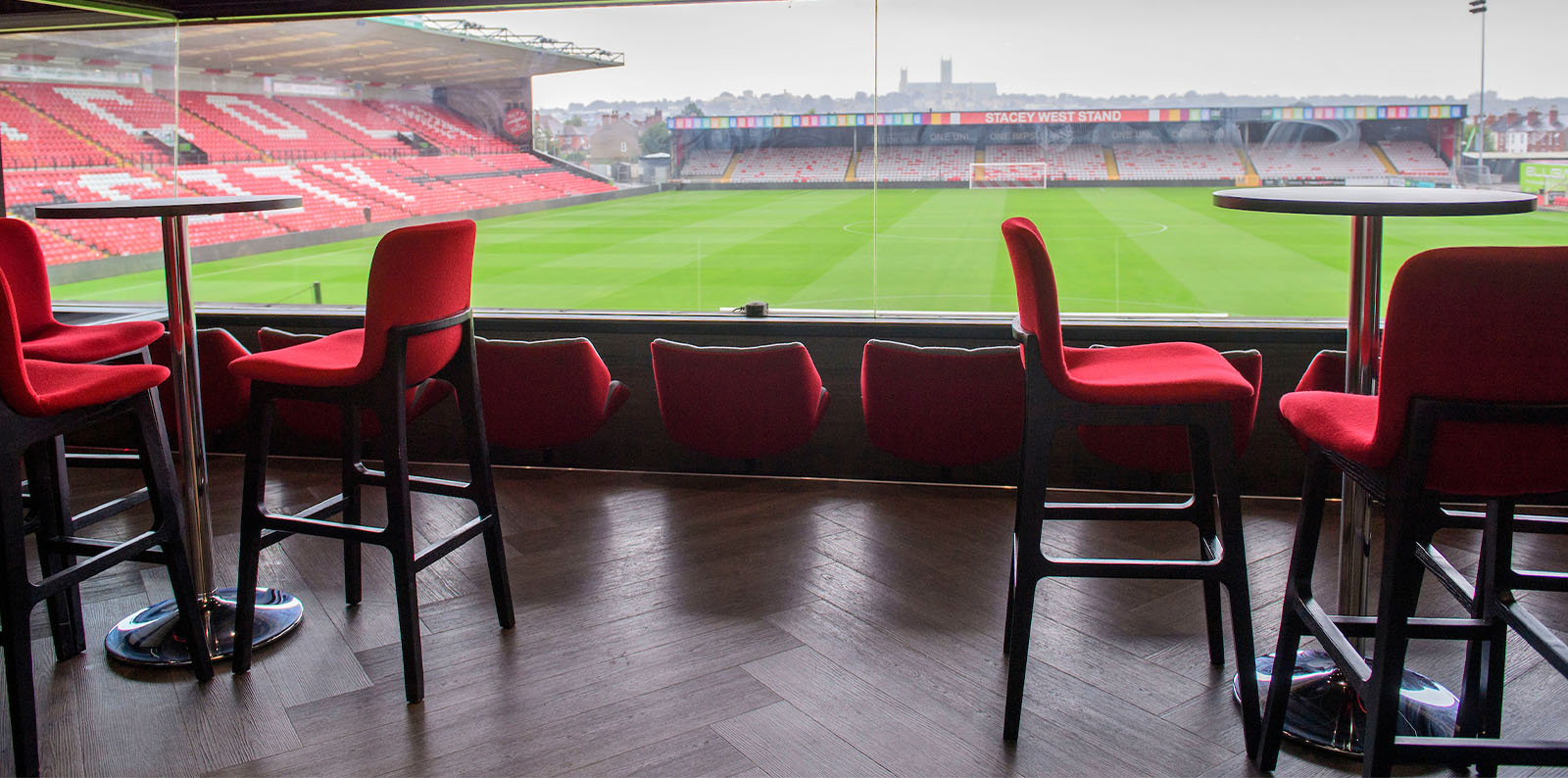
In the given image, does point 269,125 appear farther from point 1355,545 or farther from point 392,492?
point 1355,545

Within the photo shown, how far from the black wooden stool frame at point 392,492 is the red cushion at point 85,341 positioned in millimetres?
975

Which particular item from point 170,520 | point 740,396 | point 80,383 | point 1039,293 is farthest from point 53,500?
point 1039,293

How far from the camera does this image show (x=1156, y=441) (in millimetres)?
3812

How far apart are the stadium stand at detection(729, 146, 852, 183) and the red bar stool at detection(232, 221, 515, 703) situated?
3415mm

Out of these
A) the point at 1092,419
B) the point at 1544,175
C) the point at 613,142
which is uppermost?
the point at 613,142

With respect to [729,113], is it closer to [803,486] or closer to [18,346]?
[803,486]

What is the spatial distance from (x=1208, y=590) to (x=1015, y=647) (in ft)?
2.38

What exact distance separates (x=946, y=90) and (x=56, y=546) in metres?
4.48

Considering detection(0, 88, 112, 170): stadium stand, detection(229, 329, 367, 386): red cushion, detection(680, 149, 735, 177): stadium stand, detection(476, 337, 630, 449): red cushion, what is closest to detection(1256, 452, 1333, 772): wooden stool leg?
detection(229, 329, 367, 386): red cushion

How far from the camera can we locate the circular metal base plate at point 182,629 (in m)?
2.86

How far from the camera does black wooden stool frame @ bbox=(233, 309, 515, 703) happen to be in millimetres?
2561

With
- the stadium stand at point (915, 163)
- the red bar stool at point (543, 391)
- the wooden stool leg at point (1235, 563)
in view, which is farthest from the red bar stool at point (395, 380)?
the stadium stand at point (915, 163)

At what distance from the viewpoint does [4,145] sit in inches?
215

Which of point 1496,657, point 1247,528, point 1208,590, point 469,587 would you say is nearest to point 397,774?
point 469,587
